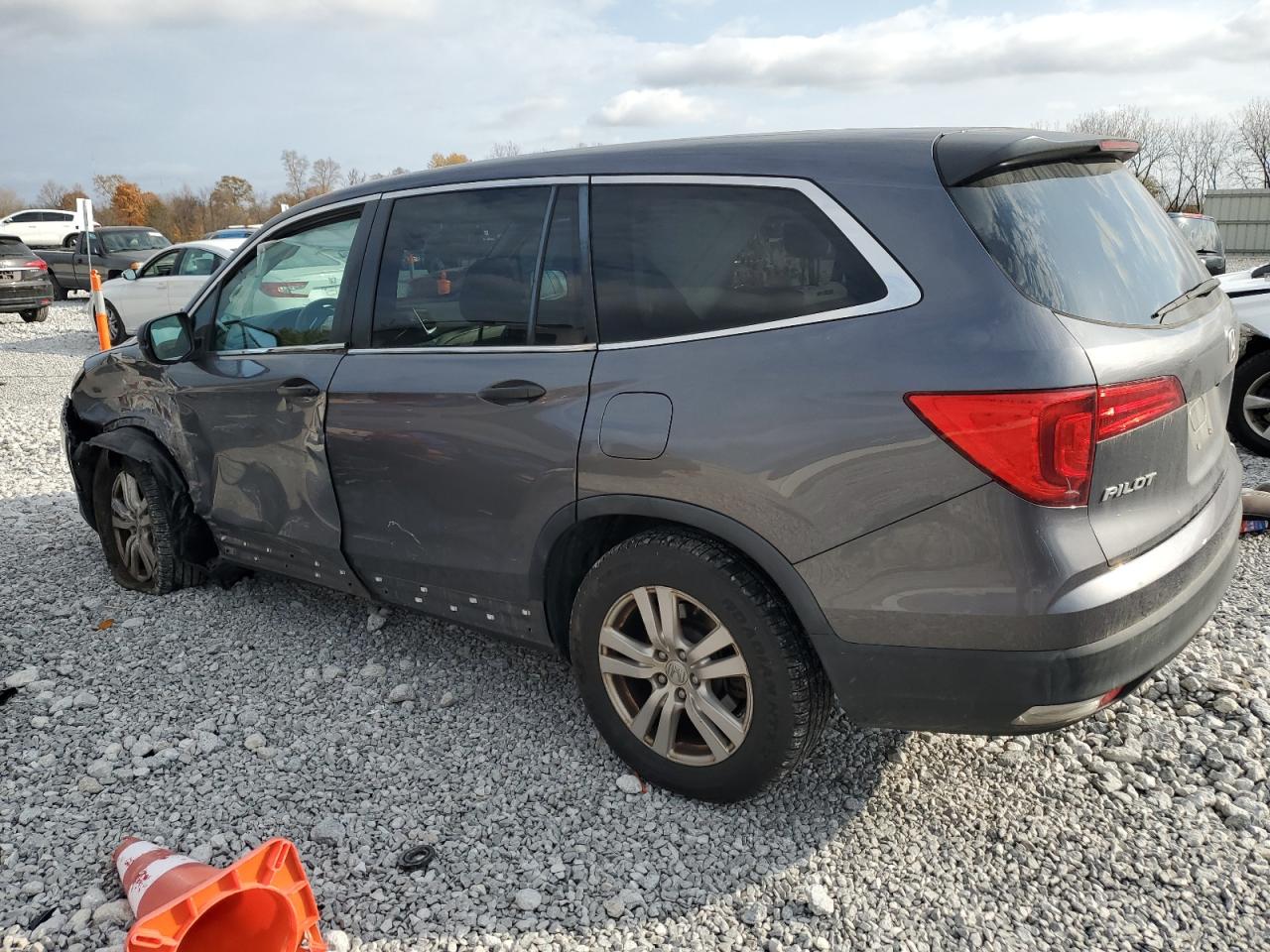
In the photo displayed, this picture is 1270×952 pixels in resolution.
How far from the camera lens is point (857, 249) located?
2.61m

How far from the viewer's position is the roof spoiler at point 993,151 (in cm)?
255

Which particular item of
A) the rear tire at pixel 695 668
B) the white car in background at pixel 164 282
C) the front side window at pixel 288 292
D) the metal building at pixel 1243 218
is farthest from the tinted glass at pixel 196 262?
the metal building at pixel 1243 218

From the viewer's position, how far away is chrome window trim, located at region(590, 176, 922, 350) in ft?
8.30

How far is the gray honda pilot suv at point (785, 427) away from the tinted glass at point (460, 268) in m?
0.01

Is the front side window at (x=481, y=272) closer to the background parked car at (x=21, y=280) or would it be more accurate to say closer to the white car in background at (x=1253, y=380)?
the white car in background at (x=1253, y=380)

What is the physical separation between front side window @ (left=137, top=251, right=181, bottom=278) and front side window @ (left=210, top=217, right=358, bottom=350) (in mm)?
13129

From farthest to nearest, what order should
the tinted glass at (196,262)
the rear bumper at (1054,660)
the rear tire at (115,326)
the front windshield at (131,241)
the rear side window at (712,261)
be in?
the front windshield at (131,241) → the rear tire at (115,326) → the tinted glass at (196,262) → the rear side window at (712,261) → the rear bumper at (1054,660)

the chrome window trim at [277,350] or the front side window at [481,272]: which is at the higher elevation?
the front side window at [481,272]

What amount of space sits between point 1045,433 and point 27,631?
4371 millimetres

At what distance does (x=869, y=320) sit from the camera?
2547mm

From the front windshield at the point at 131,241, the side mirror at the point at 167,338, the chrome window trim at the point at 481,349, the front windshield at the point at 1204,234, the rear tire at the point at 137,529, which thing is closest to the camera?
the chrome window trim at the point at 481,349

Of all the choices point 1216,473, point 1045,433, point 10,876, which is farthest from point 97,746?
point 1216,473

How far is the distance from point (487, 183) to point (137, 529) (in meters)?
2.71

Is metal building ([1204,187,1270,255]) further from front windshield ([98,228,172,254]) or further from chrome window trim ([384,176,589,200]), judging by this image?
chrome window trim ([384,176,589,200])
